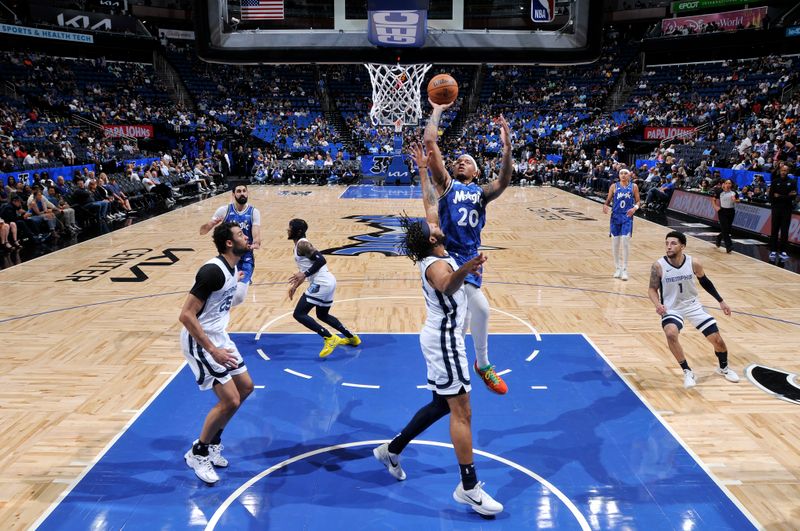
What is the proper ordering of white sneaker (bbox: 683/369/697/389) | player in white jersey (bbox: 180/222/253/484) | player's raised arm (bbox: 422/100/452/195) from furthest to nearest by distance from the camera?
white sneaker (bbox: 683/369/697/389)
player's raised arm (bbox: 422/100/452/195)
player in white jersey (bbox: 180/222/253/484)

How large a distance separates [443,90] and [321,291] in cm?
257

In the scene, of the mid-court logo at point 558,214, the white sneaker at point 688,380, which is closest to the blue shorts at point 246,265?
the white sneaker at point 688,380

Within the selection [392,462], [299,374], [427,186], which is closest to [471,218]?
[427,186]

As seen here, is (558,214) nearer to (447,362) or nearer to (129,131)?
(447,362)

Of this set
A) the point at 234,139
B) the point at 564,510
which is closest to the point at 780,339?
the point at 564,510

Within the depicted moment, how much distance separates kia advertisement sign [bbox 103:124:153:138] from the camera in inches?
1225

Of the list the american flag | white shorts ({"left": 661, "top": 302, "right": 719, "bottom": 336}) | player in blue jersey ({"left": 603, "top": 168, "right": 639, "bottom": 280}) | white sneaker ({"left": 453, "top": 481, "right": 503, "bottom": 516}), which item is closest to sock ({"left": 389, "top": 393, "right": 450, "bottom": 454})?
white sneaker ({"left": 453, "top": 481, "right": 503, "bottom": 516})

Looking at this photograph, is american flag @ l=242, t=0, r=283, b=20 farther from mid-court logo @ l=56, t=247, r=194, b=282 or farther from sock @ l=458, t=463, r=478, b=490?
sock @ l=458, t=463, r=478, b=490

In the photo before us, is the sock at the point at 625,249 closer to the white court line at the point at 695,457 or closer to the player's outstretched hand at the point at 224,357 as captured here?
the white court line at the point at 695,457

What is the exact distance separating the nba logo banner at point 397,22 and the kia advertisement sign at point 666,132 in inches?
962

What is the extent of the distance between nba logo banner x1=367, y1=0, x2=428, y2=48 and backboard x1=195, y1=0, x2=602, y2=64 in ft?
0.56

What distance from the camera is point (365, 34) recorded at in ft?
30.7

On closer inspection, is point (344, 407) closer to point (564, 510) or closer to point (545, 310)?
point (564, 510)

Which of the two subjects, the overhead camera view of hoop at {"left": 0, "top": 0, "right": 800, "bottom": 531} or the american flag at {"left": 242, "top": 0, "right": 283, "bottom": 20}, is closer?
the overhead camera view of hoop at {"left": 0, "top": 0, "right": 800, "bottom": 531}
